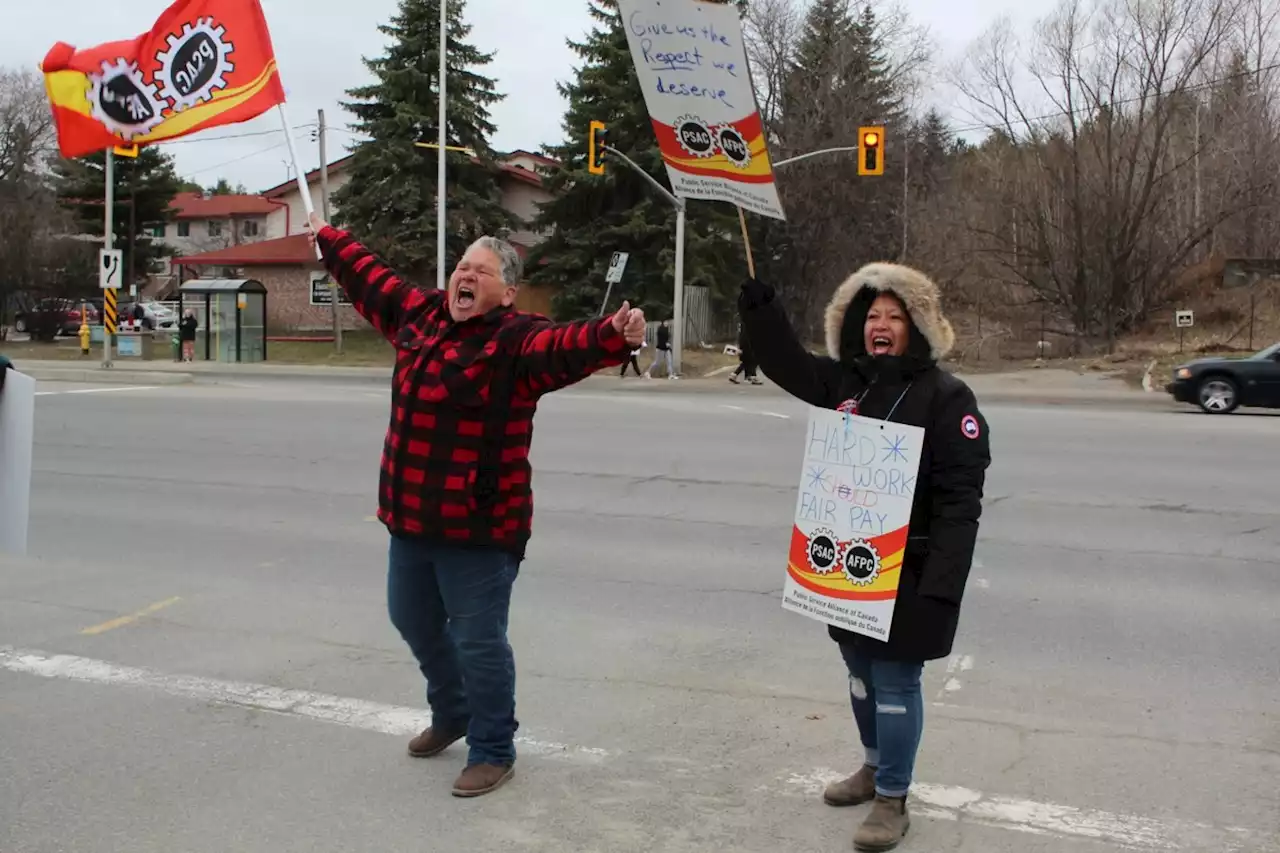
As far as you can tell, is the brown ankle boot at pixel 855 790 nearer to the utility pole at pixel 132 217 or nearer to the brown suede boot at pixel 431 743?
the brown suede boot at pixel 431 743

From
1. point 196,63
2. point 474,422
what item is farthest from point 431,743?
point 196,63

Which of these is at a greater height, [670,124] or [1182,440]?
[670,124]

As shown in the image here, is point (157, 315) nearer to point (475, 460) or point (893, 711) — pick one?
point (475, 460)

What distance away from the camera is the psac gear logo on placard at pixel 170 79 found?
536 cm

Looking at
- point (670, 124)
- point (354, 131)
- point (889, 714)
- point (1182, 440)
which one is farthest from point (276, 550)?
point (354, 131)

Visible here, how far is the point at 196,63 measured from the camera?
536cm

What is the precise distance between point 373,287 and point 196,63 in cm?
208

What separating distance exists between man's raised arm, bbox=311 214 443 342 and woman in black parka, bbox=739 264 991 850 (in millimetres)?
1202

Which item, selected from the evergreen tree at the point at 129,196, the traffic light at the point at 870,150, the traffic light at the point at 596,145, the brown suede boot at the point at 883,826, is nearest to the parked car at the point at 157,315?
the evergreen tree at the point at 129,196

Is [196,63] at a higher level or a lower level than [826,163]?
lower

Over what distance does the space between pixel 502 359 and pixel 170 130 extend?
2.77 meters

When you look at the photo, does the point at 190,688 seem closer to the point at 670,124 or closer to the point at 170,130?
the point at 170,130

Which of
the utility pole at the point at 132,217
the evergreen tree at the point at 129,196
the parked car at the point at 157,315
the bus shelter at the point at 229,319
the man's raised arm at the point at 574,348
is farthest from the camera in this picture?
the parked car at the point at 157,315

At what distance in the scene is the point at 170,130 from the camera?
535 cm
